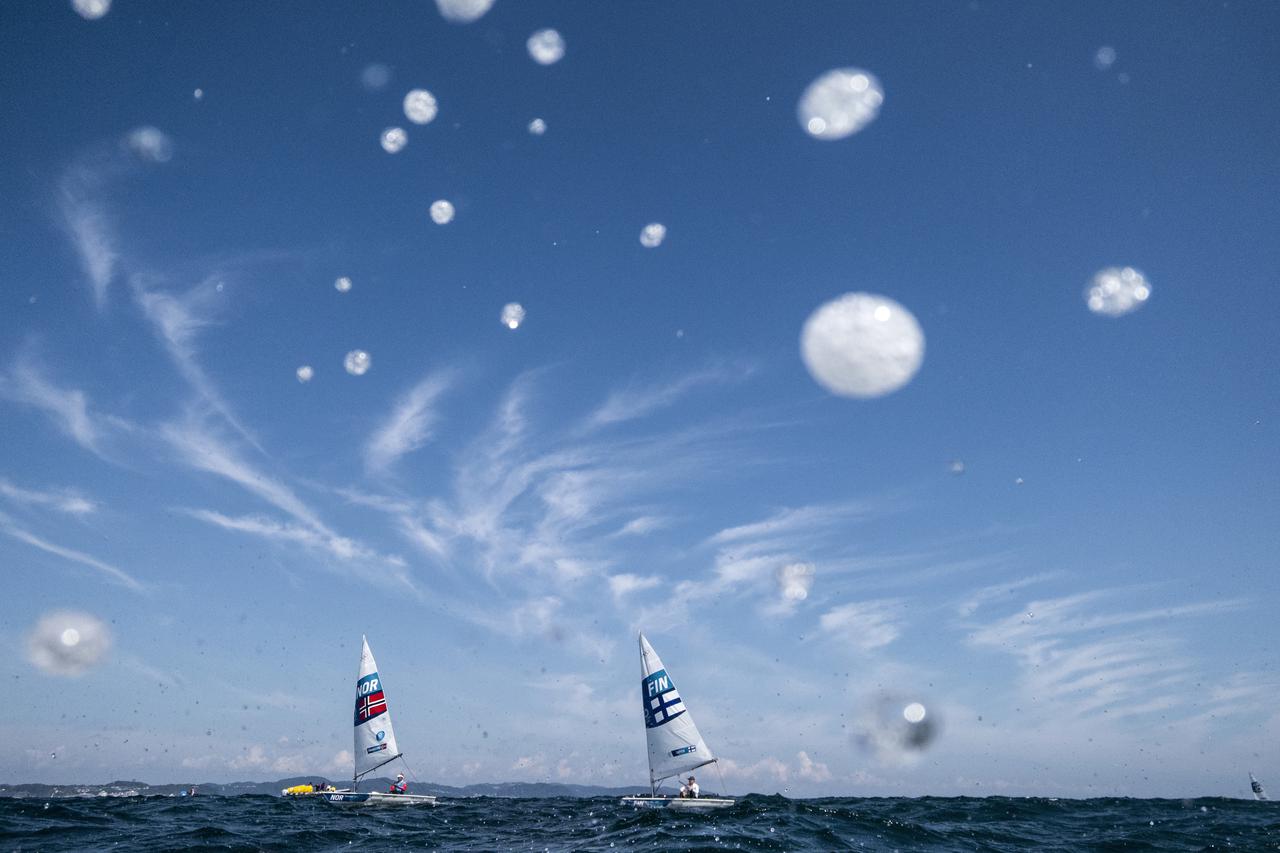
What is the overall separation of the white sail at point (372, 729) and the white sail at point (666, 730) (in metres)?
22.8

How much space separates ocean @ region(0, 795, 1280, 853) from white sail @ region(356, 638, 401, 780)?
10.7 metres

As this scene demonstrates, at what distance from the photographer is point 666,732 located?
44875 millimetres

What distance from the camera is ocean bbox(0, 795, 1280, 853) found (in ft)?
82.7

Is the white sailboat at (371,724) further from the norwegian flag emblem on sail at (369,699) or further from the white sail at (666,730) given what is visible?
the white sail at (666,730)

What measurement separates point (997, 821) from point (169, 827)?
41.4m

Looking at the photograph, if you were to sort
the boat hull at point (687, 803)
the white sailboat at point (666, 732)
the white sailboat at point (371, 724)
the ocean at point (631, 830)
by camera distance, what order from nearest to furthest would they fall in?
the ocean at point (631, 830)
the boat hull at point (687, 803)
the white sailboat at point (666, 732)
the white sailboat at point (371, 724)

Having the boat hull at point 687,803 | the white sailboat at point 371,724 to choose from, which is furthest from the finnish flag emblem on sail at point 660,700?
the white sailboat at point 371,724

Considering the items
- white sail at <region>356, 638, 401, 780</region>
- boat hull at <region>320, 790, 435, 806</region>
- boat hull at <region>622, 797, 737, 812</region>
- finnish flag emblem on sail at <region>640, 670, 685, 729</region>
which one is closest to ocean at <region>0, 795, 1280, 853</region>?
boat hull at <region>622, 797, 737, 812</region>

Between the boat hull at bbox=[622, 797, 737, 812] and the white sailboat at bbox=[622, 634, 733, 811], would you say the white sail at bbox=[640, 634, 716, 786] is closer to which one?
the white sailboat at bbox=[622, 634, 733, 811]

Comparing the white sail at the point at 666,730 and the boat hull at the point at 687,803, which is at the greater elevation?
the white sail at the point at 666,730

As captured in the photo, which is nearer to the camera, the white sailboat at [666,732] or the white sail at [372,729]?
the white sailboat at [666,732]

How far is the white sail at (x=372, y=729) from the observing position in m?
53.5

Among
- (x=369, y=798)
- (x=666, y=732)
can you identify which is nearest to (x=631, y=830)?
(x=666, y=732)

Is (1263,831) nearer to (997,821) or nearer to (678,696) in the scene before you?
(997,821)
